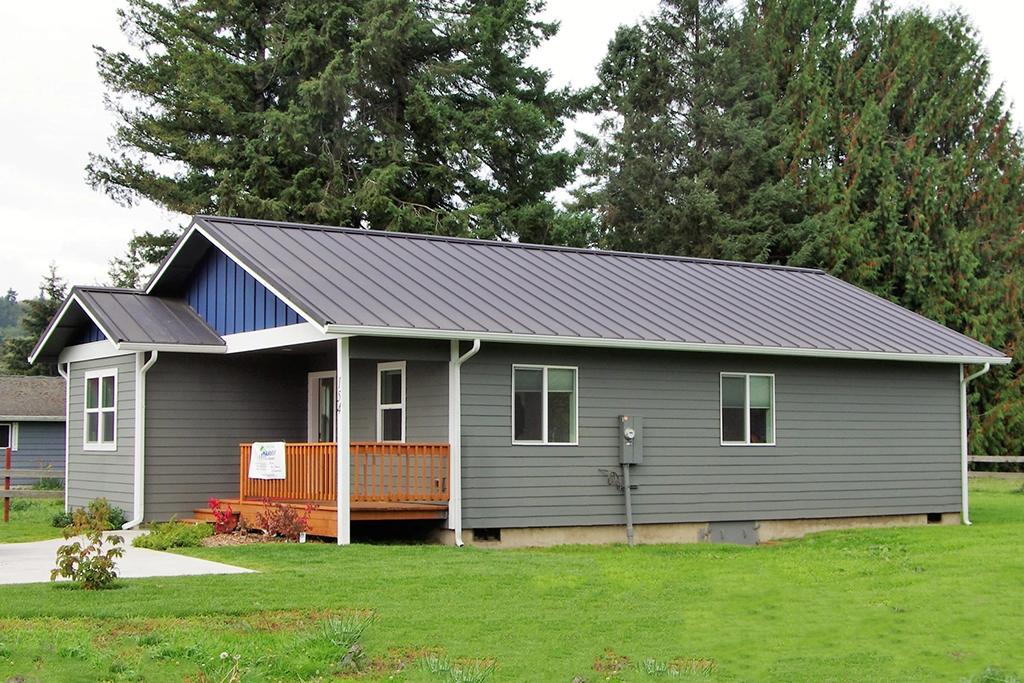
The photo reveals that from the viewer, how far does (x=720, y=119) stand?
40969 mm

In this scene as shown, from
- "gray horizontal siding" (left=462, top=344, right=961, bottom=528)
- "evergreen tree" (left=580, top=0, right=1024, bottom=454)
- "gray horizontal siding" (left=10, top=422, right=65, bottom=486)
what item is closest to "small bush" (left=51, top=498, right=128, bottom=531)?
"gray horizontal siding" (left=462, top=344, right=961, bottom=528)

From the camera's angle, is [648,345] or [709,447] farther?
[709,447]

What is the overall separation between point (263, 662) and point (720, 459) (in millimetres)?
11407

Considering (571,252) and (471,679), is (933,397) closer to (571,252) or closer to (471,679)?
(571,252)

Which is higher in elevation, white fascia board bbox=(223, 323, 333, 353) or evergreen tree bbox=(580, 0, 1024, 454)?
evergreen tree bbox=(580, 0, 1024, 454)

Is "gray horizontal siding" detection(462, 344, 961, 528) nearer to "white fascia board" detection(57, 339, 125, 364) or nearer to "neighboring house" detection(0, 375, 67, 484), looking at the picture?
"white fascia board" detection(57, 339, 125, 364)

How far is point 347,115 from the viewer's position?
3603 cm

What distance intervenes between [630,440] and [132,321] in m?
7.86

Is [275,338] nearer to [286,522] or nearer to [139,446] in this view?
[286,522]

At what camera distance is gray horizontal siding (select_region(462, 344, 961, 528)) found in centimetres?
1730

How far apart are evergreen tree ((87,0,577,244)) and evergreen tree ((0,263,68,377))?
13625 mm

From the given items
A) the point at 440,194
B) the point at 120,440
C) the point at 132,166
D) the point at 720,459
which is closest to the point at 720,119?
the point at 440,194

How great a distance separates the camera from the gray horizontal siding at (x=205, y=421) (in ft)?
63.0

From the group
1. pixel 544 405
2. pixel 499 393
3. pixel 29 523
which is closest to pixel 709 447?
pixel 544 405
